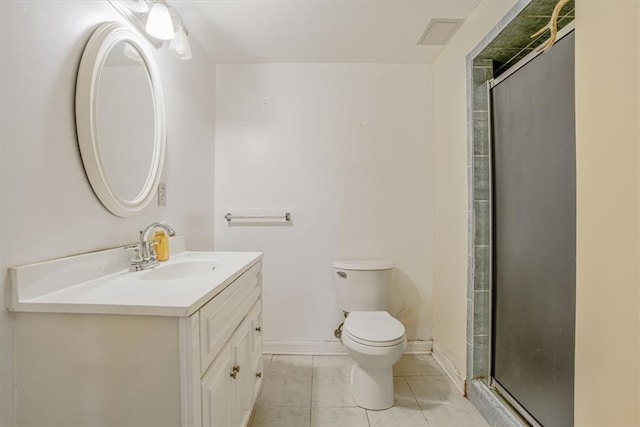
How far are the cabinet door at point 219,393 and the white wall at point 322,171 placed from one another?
1093mm

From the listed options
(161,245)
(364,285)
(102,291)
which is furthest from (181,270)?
(364,285)

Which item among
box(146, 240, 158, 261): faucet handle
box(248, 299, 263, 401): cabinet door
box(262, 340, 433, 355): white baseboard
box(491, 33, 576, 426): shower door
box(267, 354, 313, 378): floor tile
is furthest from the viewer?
box(262, 340, 433, 355): white baseboard

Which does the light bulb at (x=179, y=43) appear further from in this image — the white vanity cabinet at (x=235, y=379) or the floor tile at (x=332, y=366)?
the floor tile at (x=332, y=366)

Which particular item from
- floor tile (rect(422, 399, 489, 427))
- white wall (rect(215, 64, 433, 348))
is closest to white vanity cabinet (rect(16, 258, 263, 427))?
floor tile (rect(422, 399, 489, 427))

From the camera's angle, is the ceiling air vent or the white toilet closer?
the white toilet

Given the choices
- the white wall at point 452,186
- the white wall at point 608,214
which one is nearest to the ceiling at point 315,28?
the white wall at point 452,186

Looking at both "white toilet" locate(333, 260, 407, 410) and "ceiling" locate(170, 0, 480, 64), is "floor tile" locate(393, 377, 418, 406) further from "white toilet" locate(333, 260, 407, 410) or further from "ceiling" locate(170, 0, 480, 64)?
"ceiling" locate(170, 0, 480, 64)

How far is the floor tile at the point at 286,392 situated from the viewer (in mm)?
1575

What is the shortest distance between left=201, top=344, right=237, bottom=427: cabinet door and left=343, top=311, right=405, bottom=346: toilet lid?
69cm

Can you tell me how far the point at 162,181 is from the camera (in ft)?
4.81

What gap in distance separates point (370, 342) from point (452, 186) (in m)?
1.06

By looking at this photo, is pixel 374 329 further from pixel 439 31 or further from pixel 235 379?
pixel 439 31

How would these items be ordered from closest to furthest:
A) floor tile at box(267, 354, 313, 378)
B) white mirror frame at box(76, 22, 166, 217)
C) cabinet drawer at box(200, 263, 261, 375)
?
cabinet drawer at box(200, 263, 261, 375) < white mirror frame at box(76, 22, 166, 217) < floor tile at box(267, 354, 313, 378)

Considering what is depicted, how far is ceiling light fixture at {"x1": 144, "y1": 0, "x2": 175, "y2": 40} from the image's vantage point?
1.22 m
